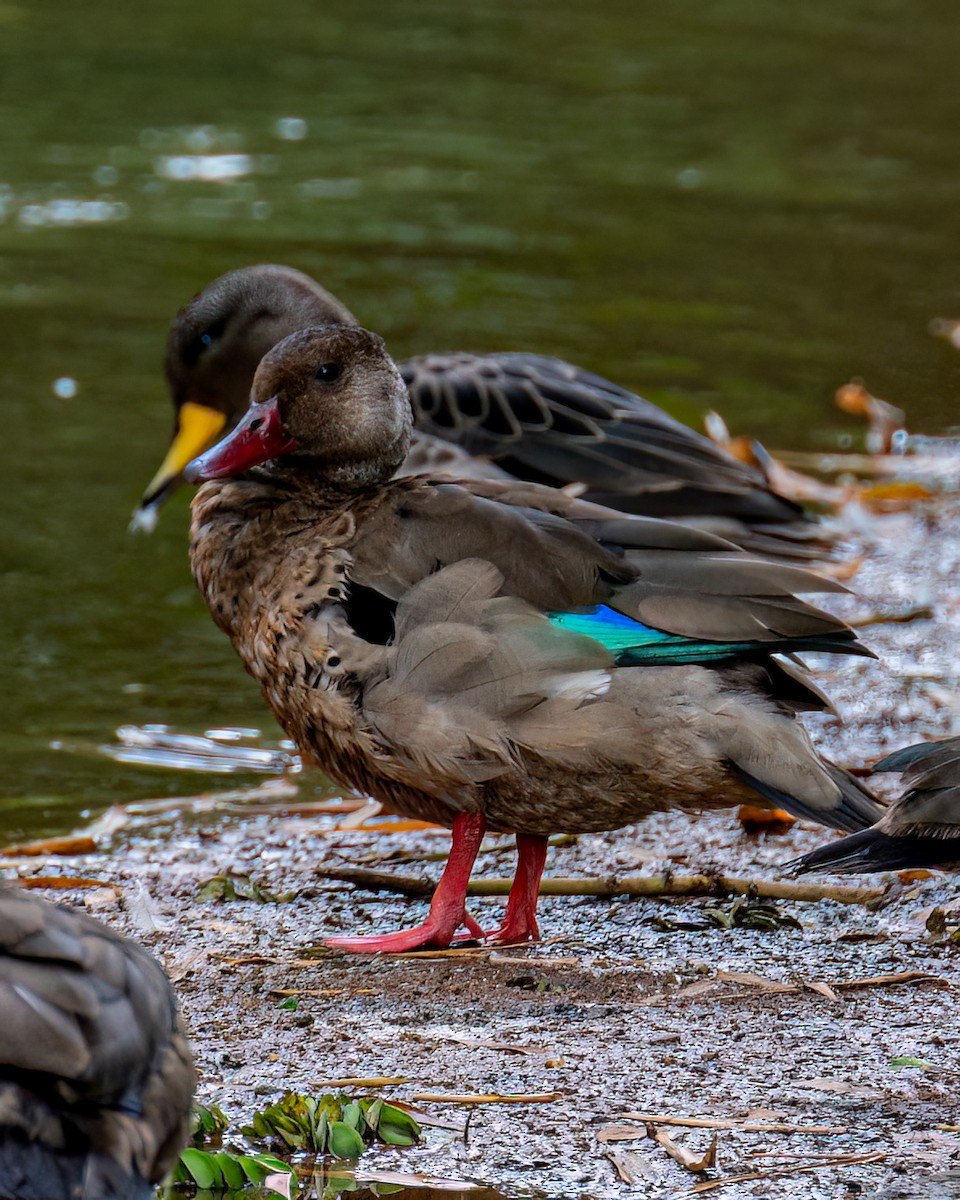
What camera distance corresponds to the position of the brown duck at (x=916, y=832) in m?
3.88

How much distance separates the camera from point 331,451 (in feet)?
16.0

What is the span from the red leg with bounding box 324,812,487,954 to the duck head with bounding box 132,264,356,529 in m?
2.42

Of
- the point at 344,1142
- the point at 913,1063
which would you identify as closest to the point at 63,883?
the point at 344,1142

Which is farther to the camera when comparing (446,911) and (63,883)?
(63,883)

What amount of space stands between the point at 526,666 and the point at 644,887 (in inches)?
29.7

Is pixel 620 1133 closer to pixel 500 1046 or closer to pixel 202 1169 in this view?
pixel 500 1046

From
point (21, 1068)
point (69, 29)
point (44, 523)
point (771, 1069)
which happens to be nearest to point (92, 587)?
point (44, 523)

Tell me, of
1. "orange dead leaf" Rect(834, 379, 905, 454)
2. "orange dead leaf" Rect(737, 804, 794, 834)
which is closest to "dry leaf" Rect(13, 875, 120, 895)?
"orange dead leaf" Rect(737, 804, 794, 834)

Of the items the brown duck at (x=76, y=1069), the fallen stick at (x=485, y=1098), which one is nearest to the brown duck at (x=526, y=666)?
the fallen stick at (x=485, y=1098)

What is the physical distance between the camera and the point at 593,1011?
4.00 metres

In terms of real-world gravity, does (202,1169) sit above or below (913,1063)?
above

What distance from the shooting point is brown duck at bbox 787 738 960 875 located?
3879mm

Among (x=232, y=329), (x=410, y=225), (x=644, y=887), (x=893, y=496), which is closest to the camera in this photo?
(x=644, y=887)

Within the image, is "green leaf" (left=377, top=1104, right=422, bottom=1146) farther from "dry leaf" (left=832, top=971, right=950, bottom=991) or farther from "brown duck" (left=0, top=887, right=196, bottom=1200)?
"dry leaf" (left=832, top=971, right=950, bottom=991)
